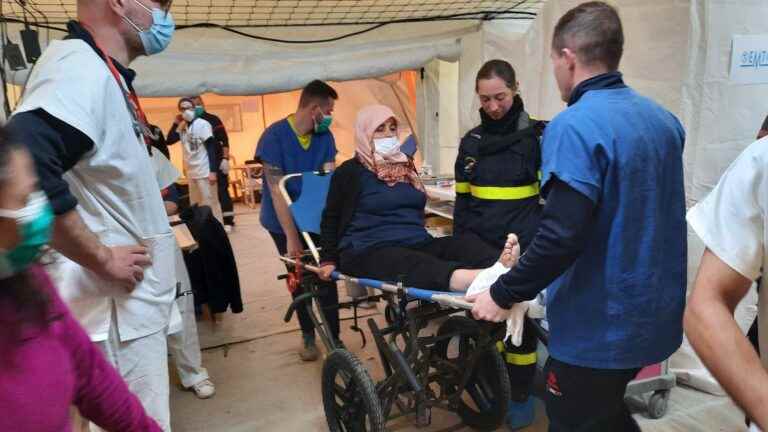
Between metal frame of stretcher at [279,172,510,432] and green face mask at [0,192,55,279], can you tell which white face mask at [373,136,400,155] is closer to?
metal frame of stretcher at [279,172,510,432]

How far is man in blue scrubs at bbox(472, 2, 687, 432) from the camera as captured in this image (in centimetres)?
113

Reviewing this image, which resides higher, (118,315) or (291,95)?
(291,95)

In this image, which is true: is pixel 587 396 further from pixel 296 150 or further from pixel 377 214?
pixel 296 150

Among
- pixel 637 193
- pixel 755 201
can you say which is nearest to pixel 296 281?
pixel 637 193

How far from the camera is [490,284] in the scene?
1.40 metres

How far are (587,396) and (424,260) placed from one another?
68cm

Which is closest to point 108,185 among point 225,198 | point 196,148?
point 196,148

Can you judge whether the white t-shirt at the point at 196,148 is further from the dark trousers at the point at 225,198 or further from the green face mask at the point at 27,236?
the green face mask at the point at 27,236

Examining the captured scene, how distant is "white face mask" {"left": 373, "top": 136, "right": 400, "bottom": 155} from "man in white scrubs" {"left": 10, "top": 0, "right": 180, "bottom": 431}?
37.0 inches

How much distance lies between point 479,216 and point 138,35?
4.36ft

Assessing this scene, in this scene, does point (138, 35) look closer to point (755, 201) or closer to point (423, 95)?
point (755, 201)

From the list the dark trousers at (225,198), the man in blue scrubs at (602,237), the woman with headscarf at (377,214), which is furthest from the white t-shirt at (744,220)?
the dark trousers at (225,198)

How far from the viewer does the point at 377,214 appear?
6.72ft

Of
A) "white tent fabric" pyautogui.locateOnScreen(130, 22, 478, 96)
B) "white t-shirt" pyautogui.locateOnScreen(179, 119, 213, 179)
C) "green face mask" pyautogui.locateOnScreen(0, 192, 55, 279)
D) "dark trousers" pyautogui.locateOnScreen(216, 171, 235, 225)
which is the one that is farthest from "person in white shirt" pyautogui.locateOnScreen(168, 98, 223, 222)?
"green face mask" pyautogui.locateOnScreen(0, 192, 55, 279)
